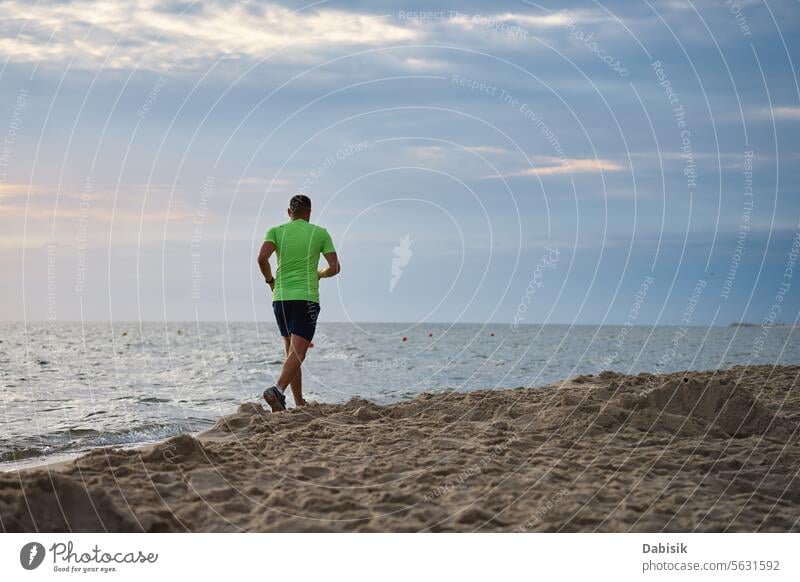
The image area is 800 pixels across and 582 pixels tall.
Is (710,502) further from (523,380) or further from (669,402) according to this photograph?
(523,380)

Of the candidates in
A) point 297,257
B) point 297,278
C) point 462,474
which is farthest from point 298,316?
point 462,474

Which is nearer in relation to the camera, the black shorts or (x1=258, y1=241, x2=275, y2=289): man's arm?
the black shorts

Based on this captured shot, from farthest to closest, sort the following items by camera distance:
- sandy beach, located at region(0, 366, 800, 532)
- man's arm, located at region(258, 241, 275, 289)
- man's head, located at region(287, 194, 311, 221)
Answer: man's head, located at region(287, 194, 311, 221)
man's arm, located at region(258, 241, 275, 289)
sandy beach, located at region(0, 366, 800, 532)

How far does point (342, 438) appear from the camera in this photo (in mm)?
7555

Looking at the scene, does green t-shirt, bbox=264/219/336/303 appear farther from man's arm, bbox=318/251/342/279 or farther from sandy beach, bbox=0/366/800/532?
sandy beach, bbox=0/366/800/532

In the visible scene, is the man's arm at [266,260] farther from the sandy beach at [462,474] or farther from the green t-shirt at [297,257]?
the sandy beach at [462,474]

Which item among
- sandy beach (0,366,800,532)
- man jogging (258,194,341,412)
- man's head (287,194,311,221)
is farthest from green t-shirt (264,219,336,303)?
sandy beach (0,366,800,532)

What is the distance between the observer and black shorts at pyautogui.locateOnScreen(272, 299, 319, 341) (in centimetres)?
996

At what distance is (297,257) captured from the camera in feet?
32.9

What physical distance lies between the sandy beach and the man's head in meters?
2.79

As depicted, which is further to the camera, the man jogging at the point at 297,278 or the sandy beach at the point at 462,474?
the man jogging at the point at 297,278

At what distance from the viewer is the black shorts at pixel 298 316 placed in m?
9.96

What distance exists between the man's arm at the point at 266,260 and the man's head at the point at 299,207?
51cm

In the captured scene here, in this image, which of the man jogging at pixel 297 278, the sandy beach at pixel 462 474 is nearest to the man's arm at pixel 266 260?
the man jogging at pixel 297 278
